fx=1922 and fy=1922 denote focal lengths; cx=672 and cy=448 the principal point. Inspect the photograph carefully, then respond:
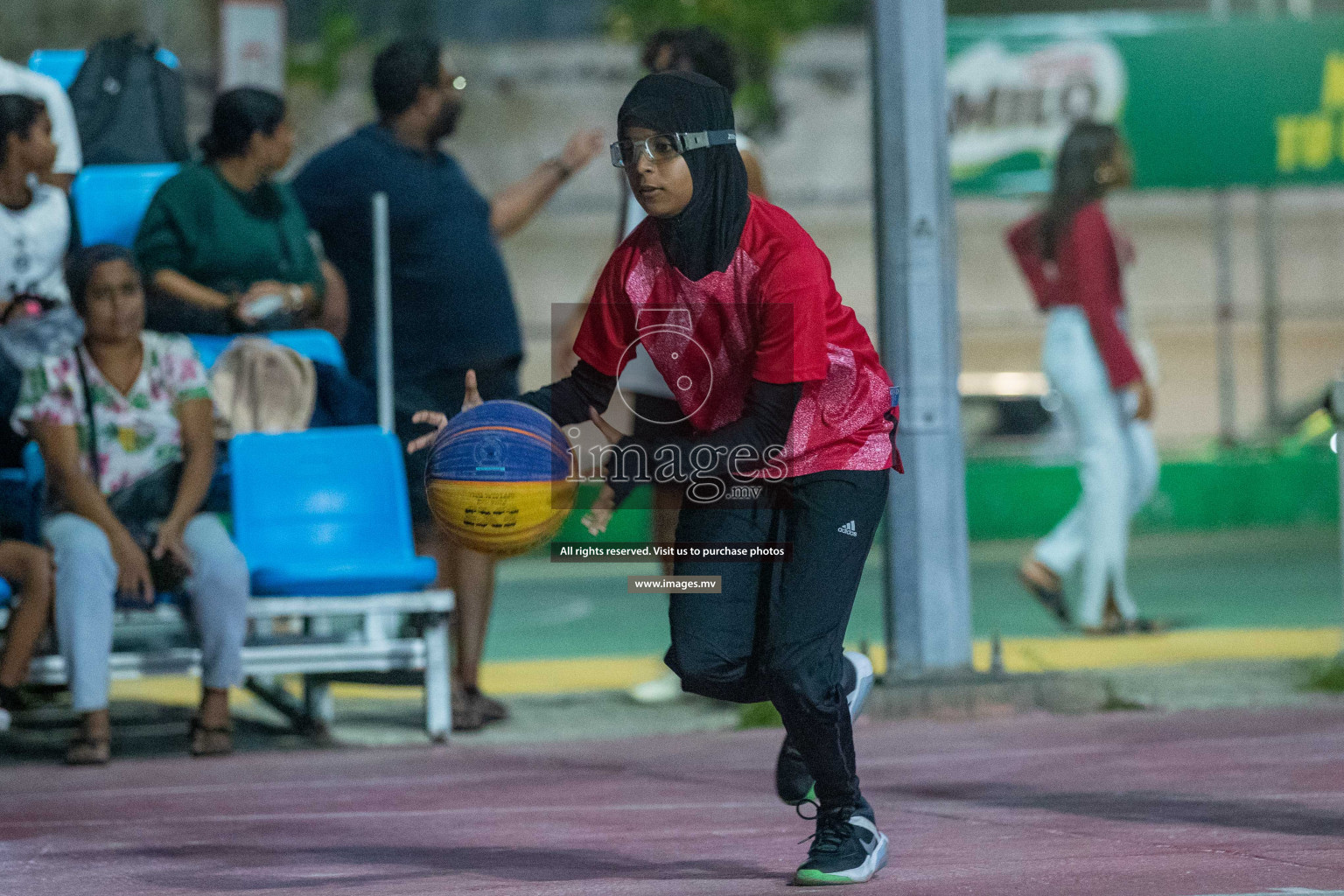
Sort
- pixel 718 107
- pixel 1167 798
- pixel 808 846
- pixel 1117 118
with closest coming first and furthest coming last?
pixel 718 107 → pixel 808 846 → pixel 1167 798 → pixel 1117 118

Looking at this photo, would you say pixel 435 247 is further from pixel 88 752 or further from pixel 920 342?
pixel 88 752

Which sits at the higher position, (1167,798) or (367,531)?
(367,531)

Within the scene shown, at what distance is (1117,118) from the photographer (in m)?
16.2

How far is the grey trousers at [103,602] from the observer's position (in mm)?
6945

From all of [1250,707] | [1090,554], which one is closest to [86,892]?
[1250,707]

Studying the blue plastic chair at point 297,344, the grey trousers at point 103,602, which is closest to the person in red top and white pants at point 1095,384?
the blue plastic chair at point 297,344

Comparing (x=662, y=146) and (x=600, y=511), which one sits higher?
(x=662, y=146)

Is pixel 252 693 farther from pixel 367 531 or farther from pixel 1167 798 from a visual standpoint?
pixel 1167 798

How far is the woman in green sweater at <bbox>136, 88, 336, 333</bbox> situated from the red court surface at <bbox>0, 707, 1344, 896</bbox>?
1.89 m

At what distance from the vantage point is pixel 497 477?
4.56 meters

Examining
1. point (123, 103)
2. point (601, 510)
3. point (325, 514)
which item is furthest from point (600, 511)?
point (123, 103)

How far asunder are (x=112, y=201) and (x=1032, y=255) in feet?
15.5

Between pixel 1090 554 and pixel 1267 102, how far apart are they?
7.86m

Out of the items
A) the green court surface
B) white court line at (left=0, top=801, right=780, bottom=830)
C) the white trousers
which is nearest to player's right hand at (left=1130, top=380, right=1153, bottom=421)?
the white trousers
